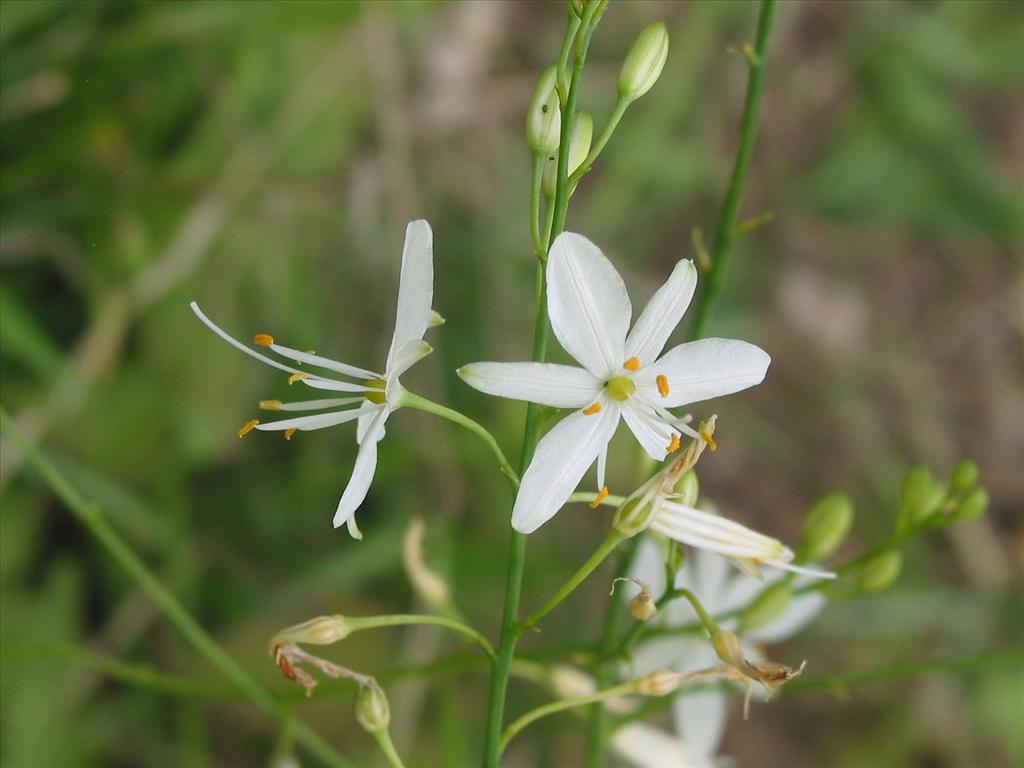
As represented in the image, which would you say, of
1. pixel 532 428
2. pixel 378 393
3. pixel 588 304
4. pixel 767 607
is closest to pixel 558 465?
pixel 532 428

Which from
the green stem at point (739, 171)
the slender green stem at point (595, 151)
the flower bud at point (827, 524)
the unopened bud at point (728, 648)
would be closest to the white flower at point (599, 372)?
the slender green stem at point (595, 151)

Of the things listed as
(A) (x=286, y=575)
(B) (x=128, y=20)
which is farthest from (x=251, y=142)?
(A) (x=286, y=575)

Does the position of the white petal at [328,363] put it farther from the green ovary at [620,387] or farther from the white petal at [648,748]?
the white petal at [648,748]

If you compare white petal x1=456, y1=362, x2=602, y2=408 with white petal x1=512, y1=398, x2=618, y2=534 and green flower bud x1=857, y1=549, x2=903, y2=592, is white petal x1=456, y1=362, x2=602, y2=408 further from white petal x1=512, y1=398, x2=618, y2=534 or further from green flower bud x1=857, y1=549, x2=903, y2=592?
green flower bud x1=857, y1=549, x2=903, y2=592

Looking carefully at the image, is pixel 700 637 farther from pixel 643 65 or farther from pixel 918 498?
pixel 643 65

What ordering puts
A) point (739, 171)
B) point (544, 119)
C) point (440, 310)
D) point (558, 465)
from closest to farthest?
point (558, 465)
point (544, 119)
point (739, 171)
point (440, 310)

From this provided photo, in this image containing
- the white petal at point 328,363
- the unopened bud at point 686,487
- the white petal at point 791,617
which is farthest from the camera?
the white petal at point 791,617

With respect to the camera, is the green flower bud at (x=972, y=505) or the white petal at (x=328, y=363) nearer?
the white petal at (x=328, y=363)
